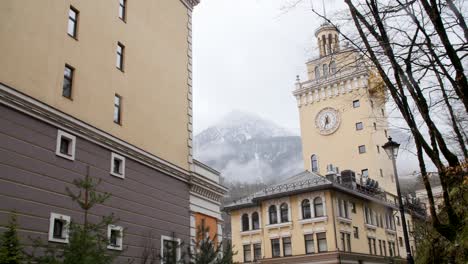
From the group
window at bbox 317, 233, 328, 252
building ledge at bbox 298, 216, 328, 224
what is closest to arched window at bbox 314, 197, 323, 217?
building ledge at bbox 298, 216, 328, 224

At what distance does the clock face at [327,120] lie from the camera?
60.8 m

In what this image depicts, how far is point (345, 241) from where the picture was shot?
45.3 metres

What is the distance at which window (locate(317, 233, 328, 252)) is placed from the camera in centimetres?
4449

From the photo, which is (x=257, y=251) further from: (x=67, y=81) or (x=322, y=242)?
(x=67, y=81)

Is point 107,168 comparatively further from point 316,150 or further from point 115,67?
point 316,150

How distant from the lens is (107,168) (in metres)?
Result: 18.5

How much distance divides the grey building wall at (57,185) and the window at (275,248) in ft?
87.6

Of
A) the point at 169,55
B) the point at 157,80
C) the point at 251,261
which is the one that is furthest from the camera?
the point at 251,261

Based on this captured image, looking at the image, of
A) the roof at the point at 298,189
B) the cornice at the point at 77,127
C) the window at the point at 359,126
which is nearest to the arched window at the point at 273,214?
the roof at the point at 298,189

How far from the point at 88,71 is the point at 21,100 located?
3939 mm

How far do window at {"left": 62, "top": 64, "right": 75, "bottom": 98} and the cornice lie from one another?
0.97m

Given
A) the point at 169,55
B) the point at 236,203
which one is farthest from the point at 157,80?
the point at 236,203

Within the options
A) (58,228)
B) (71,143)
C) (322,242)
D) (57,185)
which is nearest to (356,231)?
(322,242)

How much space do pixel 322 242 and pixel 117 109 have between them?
96.5 ft
